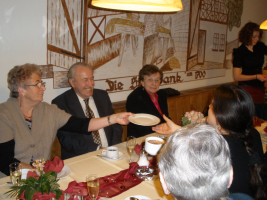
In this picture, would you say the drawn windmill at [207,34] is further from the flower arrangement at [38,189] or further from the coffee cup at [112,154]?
the flower arrangement at [38,189]

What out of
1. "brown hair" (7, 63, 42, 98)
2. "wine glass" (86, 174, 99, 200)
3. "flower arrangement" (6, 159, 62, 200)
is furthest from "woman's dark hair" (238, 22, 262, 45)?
"flower arrangement" (6, 159, 62, 200)

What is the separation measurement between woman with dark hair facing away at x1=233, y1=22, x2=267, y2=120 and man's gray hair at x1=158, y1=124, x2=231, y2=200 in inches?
146

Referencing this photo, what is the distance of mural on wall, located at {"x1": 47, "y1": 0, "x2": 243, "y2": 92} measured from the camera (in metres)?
3.10

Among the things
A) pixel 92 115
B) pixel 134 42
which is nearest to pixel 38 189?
pixel 92 115

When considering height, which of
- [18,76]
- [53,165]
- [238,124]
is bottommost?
[53,165]

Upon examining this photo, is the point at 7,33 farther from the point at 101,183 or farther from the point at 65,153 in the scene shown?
the point at 101,183

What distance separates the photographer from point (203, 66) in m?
5.36

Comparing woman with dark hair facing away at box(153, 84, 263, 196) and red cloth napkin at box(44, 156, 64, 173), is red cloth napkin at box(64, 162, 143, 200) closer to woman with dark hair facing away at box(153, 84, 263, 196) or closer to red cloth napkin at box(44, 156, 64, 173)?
red cloth napkin at box(44, 156, 64, 173)

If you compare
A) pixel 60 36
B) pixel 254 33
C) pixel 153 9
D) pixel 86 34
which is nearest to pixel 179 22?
pixel 254 33

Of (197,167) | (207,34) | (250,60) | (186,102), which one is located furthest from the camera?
(207,34)

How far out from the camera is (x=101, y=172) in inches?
76.0

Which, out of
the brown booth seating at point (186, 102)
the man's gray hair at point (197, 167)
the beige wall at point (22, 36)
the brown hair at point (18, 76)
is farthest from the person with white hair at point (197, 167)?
the brown booth seating at point (186, 102)

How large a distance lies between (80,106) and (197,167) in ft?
6.85

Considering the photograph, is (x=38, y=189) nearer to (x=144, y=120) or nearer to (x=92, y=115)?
(x=144, y=120)
